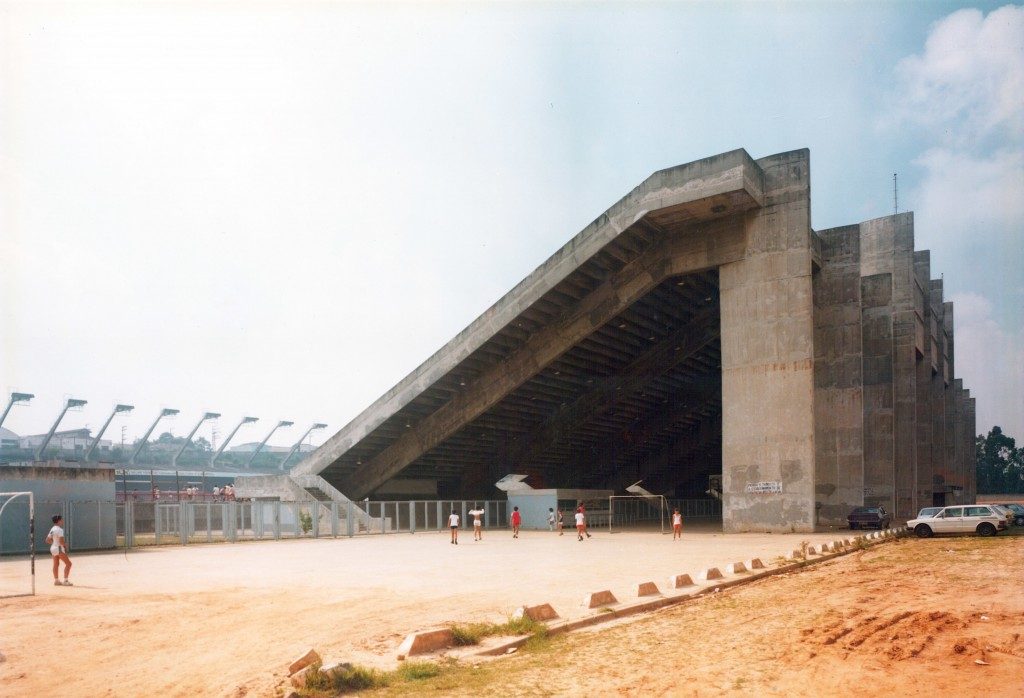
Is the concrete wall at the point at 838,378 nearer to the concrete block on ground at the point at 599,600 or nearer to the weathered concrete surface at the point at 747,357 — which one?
the weathered concrete surface at the point at 747,357

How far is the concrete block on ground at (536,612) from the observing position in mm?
11234

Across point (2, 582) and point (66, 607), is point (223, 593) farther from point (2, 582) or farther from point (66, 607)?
point (2, 582)

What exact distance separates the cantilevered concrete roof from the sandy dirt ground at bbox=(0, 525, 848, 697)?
14838 mm

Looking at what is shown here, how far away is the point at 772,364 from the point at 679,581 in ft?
71.1

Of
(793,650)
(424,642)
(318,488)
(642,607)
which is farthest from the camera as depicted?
(318,488)

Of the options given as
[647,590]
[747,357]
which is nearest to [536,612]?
[647,590]

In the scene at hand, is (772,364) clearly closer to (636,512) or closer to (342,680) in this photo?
(636,512)

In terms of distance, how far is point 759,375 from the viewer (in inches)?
1390

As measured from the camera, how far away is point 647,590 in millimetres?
13766

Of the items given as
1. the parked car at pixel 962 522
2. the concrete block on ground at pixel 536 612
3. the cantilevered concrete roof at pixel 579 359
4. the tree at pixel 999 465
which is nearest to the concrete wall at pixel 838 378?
the cantilevered concrete roof at pixel 579 359

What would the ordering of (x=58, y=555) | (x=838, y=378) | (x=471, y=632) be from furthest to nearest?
(x=838, y=378)
(x=58, y=555)
(x=471, y=632)

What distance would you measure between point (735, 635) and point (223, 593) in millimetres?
9941

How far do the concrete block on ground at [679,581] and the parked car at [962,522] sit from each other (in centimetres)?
2184

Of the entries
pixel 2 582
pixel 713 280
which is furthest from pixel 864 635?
pixel 713 280
